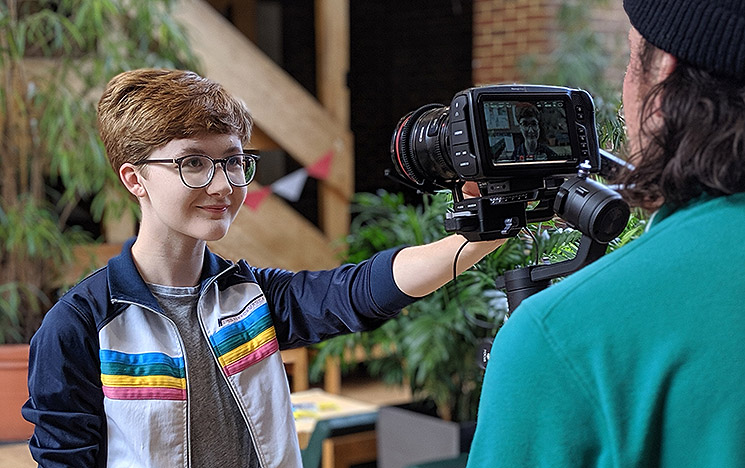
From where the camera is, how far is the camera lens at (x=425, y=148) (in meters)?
1.03

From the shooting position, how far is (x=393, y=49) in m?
6.04

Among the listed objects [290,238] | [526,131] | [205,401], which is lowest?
[290,238]

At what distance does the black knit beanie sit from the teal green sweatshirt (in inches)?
Answer: 4.1

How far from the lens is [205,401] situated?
42.9 inches

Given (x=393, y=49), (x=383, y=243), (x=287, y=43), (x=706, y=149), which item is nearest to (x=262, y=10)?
(x=287, y=43)

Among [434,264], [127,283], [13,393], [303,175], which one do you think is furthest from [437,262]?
[303,175]

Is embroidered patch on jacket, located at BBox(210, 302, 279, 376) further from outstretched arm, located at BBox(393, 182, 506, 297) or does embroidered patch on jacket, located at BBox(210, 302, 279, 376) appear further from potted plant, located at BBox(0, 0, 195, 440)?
potted plant, located at BBox(0, 0, 195, 440)

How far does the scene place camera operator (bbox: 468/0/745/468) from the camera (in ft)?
1.94

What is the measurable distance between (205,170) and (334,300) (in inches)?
9.7

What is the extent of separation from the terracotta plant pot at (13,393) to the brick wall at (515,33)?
3055 mm

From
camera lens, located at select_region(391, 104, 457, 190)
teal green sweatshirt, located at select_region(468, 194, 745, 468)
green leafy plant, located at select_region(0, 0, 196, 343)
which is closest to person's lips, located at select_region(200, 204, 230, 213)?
camera lens, located at select_region(391, 104, 457, 190)

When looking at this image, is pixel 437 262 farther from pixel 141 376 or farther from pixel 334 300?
pixel 141 376

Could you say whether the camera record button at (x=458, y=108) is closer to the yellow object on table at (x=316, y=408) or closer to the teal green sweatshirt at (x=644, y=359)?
the teal green sweatshirt at (x=644, y=359)

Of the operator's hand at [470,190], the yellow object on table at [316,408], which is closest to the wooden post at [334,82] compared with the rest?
the yellow object on table at [316,408]
